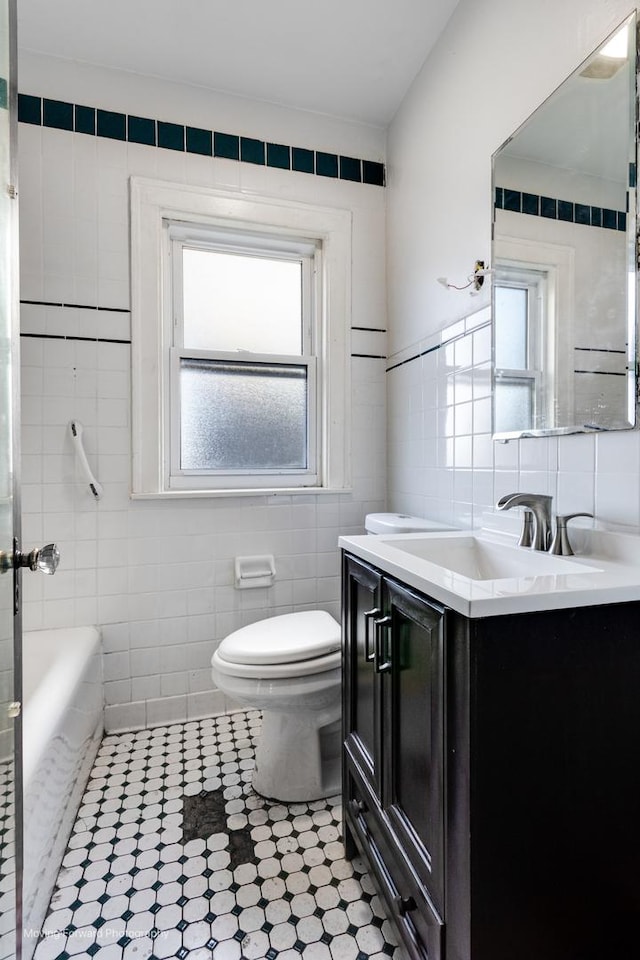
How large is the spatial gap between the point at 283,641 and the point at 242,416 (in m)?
1.03

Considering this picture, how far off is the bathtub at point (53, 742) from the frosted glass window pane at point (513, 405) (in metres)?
1.42

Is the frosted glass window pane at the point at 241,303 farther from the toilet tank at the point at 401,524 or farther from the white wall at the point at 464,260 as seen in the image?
the toilet tank at the point at 401,524

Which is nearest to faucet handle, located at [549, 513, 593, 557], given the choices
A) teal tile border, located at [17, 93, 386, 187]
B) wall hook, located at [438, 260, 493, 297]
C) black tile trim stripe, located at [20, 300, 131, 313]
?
wall hook, located at [438, 260, 493, 297]

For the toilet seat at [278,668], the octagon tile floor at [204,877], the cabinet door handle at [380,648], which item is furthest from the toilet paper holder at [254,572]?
the cabinet door handle at [380,648]

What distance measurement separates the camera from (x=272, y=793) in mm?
1455

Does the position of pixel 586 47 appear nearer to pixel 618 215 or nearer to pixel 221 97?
pixel 618 215

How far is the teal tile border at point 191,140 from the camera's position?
5.72 feet

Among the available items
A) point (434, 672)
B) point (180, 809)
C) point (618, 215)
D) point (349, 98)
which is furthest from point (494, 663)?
point (349, 98)

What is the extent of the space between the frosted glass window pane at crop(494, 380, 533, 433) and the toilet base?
42.2 inches

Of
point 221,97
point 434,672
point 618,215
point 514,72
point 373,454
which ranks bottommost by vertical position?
point 434,672

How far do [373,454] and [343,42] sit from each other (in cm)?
158

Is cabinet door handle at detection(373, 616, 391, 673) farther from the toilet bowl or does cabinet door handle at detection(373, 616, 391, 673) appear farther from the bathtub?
the bathtub

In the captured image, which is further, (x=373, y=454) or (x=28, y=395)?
(x=373, y=454)

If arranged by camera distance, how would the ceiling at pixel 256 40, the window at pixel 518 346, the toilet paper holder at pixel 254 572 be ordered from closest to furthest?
1. the window at pixel 518 346
2. the ceiling at pixel 256 40
3. the toilet paper holder at pixel 254 572
